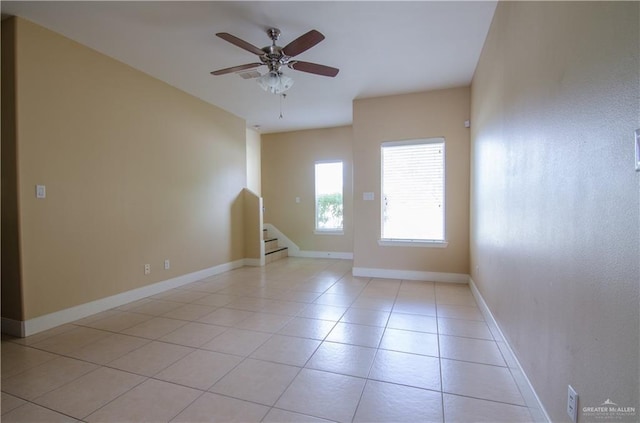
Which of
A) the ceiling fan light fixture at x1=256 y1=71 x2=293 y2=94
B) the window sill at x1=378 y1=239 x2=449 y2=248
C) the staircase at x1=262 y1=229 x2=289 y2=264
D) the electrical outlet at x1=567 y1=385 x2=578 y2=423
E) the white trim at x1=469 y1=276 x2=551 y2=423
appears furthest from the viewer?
the staircase at x1=262 y1=229 x2=289 y2=264

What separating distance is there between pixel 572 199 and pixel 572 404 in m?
0.81

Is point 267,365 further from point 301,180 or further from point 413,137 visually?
point 301,180

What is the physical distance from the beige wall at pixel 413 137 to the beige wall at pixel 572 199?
2.04m

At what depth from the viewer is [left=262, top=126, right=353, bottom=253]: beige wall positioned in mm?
6254

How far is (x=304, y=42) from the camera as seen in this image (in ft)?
7.80

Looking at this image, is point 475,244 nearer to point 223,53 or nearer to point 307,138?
point 223,53

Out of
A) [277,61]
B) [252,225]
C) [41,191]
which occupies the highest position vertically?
[277,61]

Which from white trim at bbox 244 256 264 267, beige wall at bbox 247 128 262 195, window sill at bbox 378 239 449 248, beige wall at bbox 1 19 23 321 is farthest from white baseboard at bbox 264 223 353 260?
beige wall at bbox 1 19 23 321

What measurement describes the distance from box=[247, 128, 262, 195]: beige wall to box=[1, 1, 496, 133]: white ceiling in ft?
7.92

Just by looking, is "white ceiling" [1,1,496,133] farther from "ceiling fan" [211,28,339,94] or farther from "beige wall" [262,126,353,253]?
"beige wall" [262,126,353,253]

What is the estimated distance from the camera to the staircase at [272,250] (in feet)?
19.6

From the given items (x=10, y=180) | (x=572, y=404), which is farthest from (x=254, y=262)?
(x=572, y=404)

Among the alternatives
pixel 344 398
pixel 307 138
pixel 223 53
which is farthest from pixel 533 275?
pixel 307 138

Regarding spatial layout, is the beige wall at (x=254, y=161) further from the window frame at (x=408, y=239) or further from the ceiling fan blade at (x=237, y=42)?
the ceiling fan blade at (x=237, y=42)
